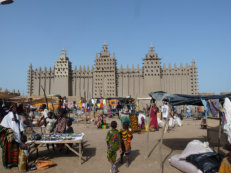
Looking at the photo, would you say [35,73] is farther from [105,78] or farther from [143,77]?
[143,77]

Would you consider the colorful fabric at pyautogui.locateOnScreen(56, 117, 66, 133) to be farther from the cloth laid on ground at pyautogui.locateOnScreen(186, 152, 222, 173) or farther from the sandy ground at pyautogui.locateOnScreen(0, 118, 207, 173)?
the cloth laid on ground at pyautogui.locateOnScreen(186, 152, 222, 173)

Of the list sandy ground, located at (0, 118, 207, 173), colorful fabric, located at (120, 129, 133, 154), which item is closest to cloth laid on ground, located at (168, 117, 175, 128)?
sandy ground, located at (0, 118, 207, 173)

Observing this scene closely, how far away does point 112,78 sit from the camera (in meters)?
27.2

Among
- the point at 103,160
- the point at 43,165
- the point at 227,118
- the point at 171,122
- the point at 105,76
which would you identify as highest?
the point at 105,76

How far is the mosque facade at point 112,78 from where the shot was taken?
86.1 feet

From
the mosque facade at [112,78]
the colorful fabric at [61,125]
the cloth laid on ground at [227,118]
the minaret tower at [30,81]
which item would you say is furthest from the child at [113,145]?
the minaret tower at [30,81]

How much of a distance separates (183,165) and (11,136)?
15.4ft

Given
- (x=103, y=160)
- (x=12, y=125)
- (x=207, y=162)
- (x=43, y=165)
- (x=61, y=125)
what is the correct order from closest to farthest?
1. (x=207, y=162)
2. (x=12, y=125)
3. (x=43, y=165)
4. (x=103, y=160)
5. (x=61, y=125)

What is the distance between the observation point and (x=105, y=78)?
89.4ft

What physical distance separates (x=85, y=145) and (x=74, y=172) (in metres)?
2.98

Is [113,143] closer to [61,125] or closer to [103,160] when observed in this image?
[103,160]

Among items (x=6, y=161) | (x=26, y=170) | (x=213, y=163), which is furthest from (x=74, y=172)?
(x=213, y=163)

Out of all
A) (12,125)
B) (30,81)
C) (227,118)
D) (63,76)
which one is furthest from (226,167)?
(30,81)

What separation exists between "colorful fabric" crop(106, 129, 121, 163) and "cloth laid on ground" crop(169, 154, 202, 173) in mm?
1756
